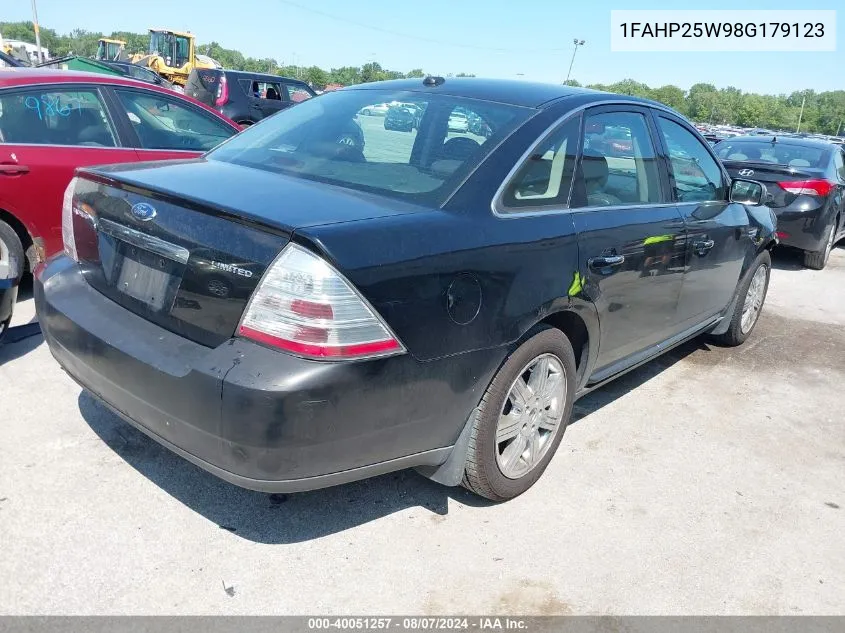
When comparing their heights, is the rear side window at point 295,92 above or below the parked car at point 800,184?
above

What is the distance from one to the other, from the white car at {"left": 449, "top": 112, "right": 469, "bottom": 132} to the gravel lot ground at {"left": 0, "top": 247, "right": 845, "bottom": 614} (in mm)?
1548

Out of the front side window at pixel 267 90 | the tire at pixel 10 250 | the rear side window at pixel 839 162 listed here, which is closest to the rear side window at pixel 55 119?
the tire at pixel 10 250

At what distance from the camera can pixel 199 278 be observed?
2.32 meters

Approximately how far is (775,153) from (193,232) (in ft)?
28.3

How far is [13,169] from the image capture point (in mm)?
4621

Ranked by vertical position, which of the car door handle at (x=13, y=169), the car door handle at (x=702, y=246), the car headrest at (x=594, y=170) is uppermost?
the car headrest at (x=594, y=170)

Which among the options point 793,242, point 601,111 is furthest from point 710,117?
point 601,111

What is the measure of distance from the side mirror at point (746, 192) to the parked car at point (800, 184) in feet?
12.9

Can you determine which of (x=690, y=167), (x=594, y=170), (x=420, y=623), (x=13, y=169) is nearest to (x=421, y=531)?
(x=420, y=623)

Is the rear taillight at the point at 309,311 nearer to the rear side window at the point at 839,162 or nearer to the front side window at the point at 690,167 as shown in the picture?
the front side window at the point at 690,167

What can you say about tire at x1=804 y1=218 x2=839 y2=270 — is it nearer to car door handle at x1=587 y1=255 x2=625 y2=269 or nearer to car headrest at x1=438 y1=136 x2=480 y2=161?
car door handle at x1=587 y1=255 x2=625 y2=269

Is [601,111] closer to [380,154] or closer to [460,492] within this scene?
[380,154]

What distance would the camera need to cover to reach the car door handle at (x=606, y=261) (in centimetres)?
311

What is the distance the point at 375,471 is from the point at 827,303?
21.4 ft
